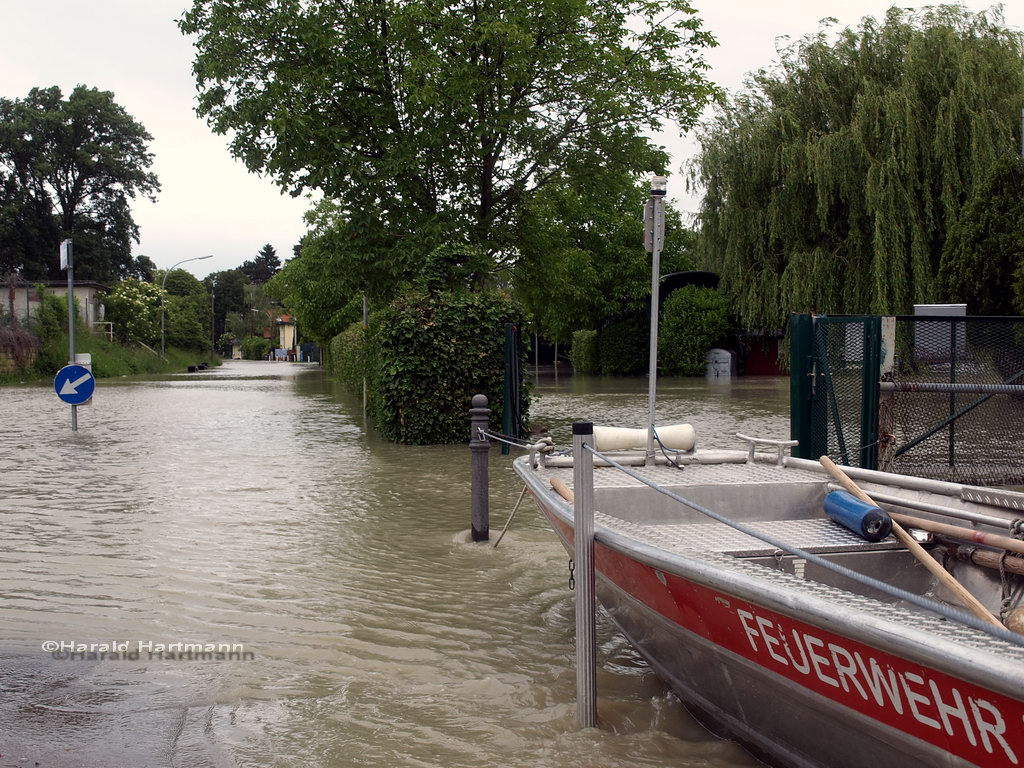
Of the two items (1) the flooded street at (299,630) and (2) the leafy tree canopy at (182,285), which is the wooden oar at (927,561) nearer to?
(1) the flooded street at (299,630)

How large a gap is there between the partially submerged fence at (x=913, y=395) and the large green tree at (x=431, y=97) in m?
8.64

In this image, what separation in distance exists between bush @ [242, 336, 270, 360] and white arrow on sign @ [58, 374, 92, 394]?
107 meters

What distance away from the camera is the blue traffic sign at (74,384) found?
615 inches

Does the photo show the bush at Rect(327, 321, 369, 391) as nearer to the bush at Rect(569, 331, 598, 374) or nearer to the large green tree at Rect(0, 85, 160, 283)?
the bush at Rect(569, 331, 598, 374)

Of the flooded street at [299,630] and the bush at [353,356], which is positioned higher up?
the bush at [353,356]

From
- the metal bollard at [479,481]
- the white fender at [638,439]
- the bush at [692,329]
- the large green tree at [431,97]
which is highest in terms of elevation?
the large green tree at [431,97]

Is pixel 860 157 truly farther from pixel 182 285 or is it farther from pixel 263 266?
pixel 263 266

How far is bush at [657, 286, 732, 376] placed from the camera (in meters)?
37.9

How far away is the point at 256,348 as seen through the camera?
4776 inches

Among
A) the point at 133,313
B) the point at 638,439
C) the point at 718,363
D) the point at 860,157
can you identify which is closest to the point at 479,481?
the point at 638,439

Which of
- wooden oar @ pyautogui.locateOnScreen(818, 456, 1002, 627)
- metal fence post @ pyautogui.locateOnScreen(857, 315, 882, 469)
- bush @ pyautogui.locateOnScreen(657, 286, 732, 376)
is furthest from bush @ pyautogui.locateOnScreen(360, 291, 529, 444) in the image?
bush @ pyautogui.locateOnScreen(657, 286, 732, 376)

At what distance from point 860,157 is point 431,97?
15.1 metres

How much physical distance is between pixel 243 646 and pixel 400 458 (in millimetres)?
7734

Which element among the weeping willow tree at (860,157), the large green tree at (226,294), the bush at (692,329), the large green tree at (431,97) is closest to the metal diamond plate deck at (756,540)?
the large green tree at (431,97)
